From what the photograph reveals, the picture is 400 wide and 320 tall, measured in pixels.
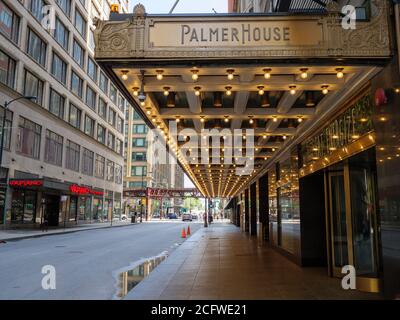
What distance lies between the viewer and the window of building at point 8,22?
3169 cm

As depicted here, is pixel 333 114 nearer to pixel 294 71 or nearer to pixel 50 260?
pixel 294 71

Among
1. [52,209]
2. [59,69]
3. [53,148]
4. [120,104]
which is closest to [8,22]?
[59,69]

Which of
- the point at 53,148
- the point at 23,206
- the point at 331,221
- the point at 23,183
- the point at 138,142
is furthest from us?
the point at 138,142

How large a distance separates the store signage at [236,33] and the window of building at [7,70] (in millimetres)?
29452

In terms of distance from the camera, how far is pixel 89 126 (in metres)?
54.1

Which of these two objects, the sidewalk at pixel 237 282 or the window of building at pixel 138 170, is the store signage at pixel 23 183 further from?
the window of building at pixel 138 170

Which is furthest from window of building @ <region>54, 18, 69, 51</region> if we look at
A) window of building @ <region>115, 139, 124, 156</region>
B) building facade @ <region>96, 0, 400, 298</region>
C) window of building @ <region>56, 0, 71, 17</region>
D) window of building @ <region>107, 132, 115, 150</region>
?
building facade @ <region>96, 0, 400, 298</region>

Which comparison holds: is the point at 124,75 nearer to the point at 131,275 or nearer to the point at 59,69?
the point at 131,275

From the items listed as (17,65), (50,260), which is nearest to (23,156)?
(17,65)

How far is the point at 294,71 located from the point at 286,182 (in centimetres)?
873

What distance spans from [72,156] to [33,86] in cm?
1179

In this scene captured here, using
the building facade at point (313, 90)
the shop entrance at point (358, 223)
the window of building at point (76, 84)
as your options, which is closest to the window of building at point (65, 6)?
the window of building at point (76, 84)

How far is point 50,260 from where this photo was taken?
1491cm
